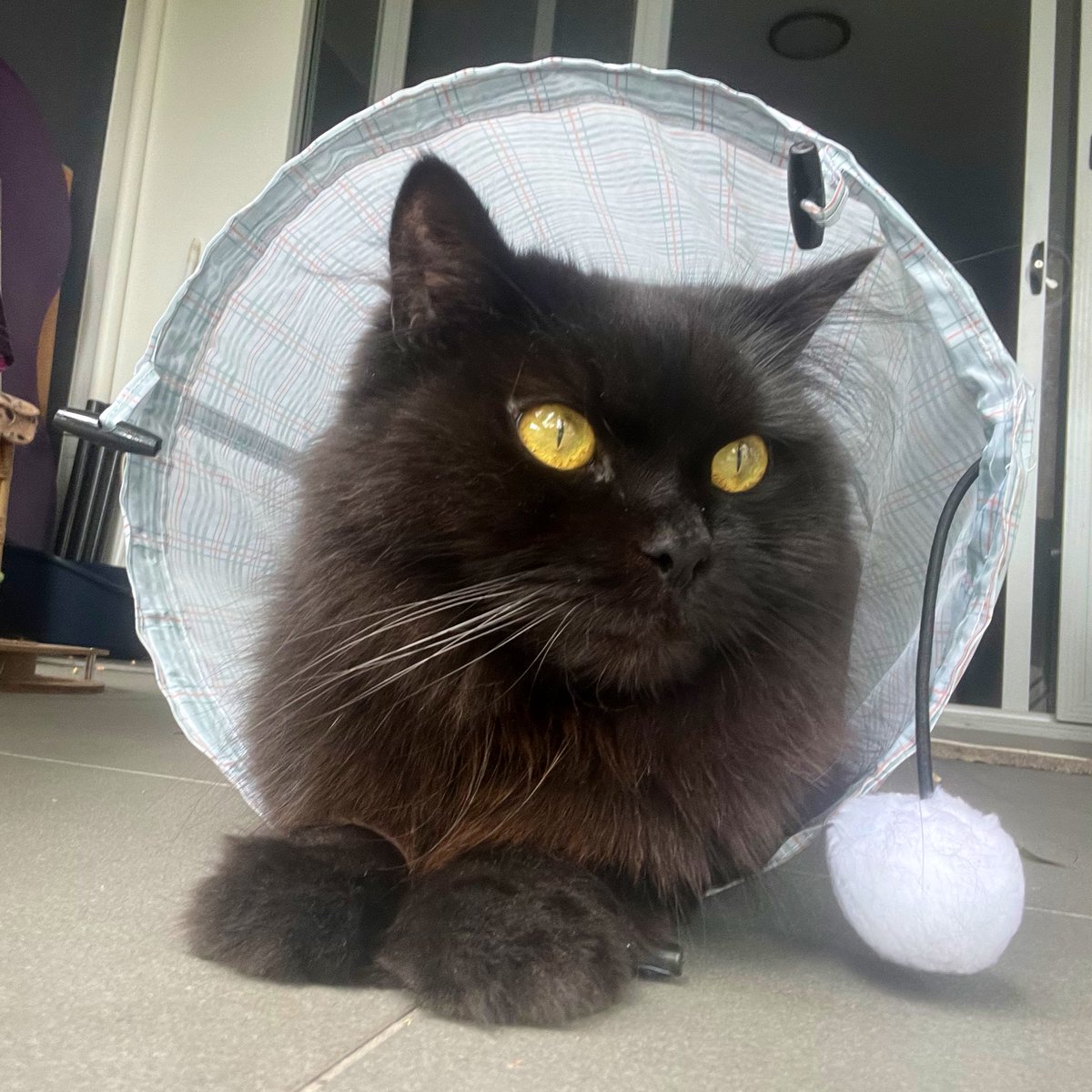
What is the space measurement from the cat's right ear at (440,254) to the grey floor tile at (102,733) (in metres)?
0.90

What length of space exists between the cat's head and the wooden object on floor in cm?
203

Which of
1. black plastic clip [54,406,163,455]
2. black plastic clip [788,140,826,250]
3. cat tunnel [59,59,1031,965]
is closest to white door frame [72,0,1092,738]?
cat tunnel [59,59,1031,965]

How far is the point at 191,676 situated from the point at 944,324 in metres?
0.88

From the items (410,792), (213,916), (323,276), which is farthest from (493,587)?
(323,276)

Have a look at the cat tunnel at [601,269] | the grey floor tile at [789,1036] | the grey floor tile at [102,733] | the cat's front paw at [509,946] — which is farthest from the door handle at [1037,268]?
the cat's front paw at [509,946]

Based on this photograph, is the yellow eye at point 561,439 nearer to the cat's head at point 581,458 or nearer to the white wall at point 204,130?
the cat's head at point 581,458

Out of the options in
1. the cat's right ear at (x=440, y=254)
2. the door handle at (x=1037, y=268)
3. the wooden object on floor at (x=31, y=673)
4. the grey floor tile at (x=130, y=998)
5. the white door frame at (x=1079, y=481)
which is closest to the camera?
the grey floor tile at (x=130, y=998)

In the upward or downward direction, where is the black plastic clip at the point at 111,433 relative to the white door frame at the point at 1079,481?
downward

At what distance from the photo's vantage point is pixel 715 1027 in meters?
0.60

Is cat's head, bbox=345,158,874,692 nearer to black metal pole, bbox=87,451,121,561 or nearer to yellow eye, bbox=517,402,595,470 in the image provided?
yellow eye, bbox=517,402,595,470

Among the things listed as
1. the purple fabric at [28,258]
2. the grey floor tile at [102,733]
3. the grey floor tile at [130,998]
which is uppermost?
the purple fabric at [28,258]

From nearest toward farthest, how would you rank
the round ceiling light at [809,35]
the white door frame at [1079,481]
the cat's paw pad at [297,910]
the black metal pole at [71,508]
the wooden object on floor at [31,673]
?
the cat's paw pad at [297,910]
the wooden object on floor at [31,673]
the white door frame at [1079,481]
the black metal pole at [71,508]
the round ceiling light at [809,35]

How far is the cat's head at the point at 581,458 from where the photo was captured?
0.74 metres

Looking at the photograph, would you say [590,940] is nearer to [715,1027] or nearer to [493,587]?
[715,1027]
